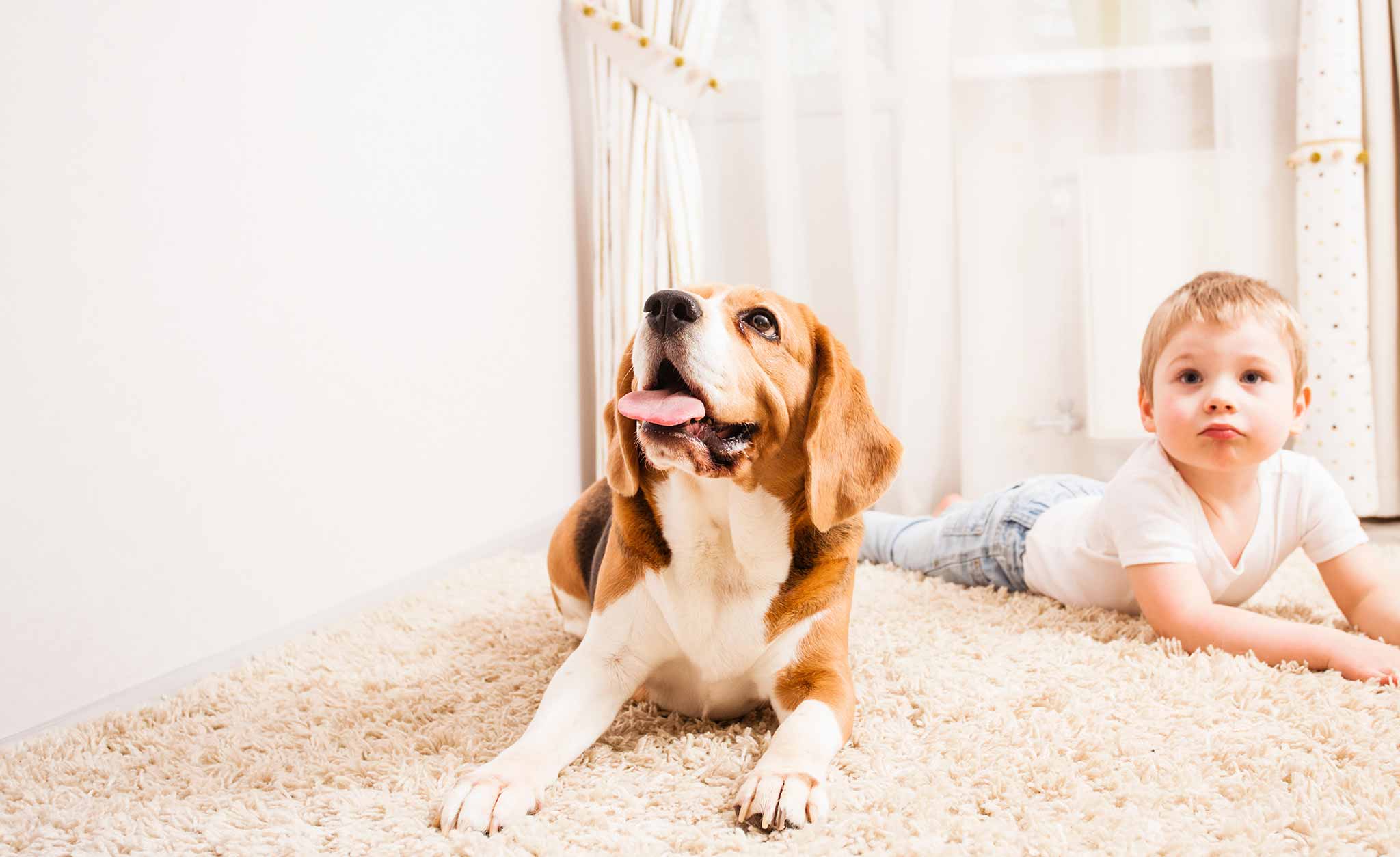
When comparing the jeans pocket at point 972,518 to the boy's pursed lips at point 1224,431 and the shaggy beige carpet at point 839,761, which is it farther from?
the boy's pursed lips at point 1224,431

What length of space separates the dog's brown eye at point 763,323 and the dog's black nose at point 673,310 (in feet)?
0.39

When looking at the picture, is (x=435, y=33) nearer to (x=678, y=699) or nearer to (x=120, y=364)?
(x=120, y=364)

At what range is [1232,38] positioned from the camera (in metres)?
2.93

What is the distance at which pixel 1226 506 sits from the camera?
1.62 meters

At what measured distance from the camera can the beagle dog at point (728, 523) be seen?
1152 millimetres

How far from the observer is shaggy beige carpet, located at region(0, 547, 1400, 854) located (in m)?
0.95

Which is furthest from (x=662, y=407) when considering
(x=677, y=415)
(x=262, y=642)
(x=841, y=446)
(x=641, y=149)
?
(x=641, y=149)

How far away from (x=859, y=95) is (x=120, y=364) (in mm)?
2383

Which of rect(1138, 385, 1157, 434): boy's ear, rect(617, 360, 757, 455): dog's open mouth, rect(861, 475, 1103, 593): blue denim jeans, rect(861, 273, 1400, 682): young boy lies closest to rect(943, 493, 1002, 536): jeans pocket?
A: rect(861, 475, 1103, 593): blue denim jeans

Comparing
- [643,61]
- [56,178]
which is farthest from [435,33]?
[56,178]

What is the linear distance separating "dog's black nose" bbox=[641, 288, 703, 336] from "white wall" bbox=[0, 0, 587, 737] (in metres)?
0.87

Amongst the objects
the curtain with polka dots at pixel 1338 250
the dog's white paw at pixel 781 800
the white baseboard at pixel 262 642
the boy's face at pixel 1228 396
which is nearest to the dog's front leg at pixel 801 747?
the dog's white paw at pixel 781 800

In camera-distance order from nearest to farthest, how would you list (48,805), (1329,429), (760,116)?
(48,805) < (1329,429) < (760,116)

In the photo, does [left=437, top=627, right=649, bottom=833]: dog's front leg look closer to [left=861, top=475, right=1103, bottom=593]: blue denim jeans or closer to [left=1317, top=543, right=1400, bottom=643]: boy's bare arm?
[left=861, top=475, right=1103, bottom=593]: blue denim jeans
